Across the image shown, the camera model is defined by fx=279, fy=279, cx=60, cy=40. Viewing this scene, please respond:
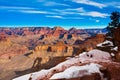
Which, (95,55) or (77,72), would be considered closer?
(77,72)

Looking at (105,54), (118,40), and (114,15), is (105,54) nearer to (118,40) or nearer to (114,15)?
(118,40)

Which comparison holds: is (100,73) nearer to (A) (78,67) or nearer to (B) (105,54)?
(A) (78,67)

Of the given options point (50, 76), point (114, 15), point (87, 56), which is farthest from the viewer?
point (114, 15)

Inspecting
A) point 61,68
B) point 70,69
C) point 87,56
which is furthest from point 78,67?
point 87,56

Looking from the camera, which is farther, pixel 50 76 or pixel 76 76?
pixel 50 76

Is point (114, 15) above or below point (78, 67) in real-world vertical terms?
above

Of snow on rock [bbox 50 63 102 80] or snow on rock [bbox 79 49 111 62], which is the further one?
snow on rock [bbox 79 49 111 62]

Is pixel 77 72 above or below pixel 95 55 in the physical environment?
below

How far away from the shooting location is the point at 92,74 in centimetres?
3155

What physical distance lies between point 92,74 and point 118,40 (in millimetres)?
24778

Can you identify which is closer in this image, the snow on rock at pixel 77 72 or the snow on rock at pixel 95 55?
the snow on rock at pixel 77 72

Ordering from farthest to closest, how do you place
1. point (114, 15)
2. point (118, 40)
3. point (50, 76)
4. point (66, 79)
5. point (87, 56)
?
point (114, 15) < point (118, 40) < point (87, 56) < point (50, 76) < point (66, 79)

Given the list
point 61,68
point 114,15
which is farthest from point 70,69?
point 114,15

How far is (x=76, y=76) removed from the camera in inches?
1235
